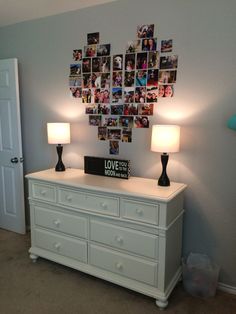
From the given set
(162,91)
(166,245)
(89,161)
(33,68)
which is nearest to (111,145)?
(89,161)

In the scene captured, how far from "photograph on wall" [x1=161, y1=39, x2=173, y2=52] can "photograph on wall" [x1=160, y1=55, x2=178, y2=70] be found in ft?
0.20

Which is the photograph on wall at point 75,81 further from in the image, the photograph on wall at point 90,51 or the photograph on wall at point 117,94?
the photograph on wall at point 117,94

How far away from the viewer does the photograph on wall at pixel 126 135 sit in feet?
7.93

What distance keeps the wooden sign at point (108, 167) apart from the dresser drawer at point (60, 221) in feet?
1.51

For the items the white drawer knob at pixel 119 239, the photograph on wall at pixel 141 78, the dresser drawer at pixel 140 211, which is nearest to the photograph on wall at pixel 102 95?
the photograph on wall at pixel 141 78

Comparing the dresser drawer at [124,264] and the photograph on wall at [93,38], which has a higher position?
the photograph on wall at [93,38]

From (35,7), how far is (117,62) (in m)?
0.94

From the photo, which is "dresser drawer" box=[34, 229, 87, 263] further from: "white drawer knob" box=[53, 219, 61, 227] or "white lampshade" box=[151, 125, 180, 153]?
"white lampshade" box=[151, 125, 180, 153]

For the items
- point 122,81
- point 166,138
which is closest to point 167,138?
point 166,138

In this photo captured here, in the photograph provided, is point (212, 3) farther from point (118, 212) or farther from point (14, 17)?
point (14, 17)

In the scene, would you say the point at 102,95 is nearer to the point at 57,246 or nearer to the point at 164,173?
the point at 164,173

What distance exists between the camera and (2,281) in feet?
7.29

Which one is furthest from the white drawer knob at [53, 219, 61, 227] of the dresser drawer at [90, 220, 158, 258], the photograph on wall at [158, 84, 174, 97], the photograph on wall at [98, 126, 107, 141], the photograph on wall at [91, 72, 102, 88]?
the photograph on wall at [158, 84, 174, 97]

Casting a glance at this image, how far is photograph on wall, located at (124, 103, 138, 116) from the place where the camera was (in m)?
2.35
